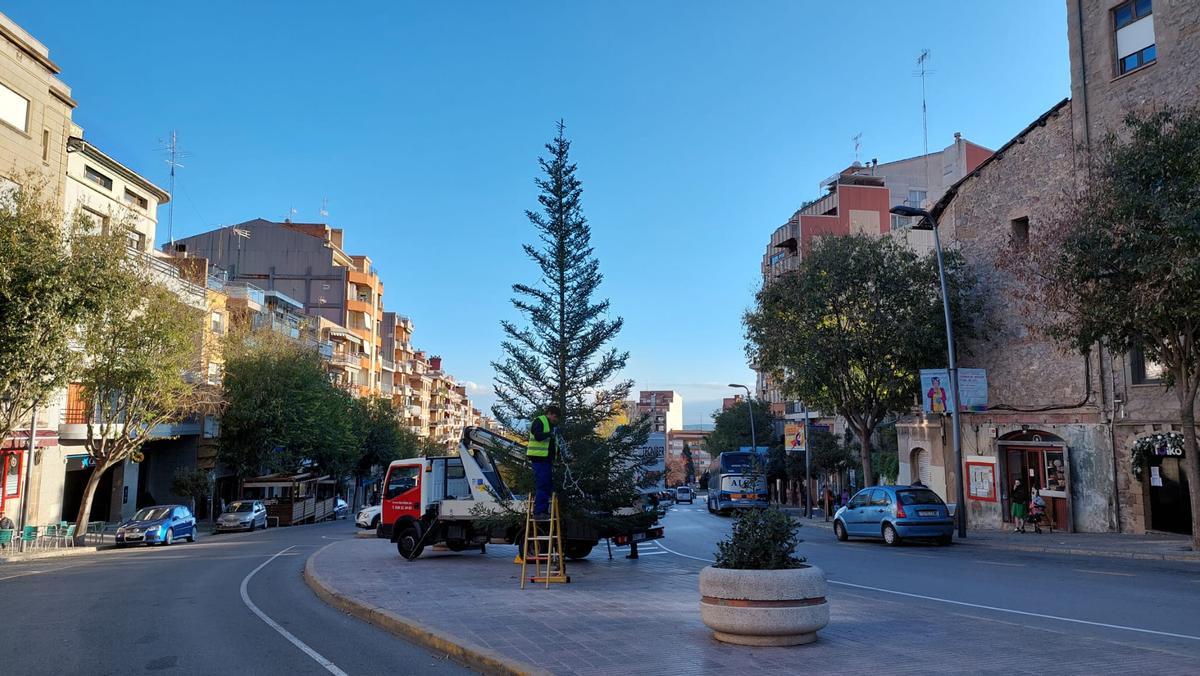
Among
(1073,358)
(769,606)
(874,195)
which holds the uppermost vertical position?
(874,195)

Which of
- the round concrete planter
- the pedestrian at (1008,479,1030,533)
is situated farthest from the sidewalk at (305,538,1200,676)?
the pedestrian at (1008,479,1030,533)

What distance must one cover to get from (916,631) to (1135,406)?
791 inches

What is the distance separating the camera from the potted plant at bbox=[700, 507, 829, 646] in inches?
285

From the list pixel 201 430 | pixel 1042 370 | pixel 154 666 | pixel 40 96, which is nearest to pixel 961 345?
pixel 1042 370

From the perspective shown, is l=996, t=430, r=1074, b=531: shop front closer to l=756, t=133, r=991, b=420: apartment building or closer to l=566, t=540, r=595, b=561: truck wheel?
l=566, t=540, r=595, b=561: truck wheel

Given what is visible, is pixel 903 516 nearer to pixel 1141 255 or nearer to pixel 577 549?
pixel 1141 255

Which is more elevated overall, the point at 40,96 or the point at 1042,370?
the point at 40,96

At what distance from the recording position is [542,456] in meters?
11.9

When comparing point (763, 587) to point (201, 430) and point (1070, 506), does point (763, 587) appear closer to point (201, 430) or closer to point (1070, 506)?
point (1070, 506)

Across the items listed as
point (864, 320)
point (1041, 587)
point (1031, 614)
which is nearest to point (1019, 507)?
point (864, 320)

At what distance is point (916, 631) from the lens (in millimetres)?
8156

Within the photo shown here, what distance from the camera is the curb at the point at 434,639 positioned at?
687 centimetres

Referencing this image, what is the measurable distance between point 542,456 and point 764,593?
5205mm

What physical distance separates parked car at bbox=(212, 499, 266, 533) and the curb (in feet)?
94.8
